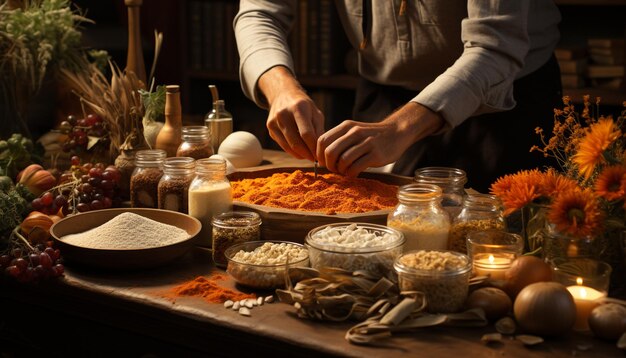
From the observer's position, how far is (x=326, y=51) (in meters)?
3.73

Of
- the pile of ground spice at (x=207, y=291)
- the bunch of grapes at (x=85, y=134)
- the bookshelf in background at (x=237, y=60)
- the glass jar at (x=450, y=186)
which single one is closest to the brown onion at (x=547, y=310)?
the glass jar at (x=450, y=186)

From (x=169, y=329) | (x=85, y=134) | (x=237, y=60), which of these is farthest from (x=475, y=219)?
(x=237, y=60)

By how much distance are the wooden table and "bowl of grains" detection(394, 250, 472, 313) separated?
49 mm

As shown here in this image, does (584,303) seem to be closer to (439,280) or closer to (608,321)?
(608,321)

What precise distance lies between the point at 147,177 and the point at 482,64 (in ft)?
2.53

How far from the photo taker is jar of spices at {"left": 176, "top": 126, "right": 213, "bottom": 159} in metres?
1.98

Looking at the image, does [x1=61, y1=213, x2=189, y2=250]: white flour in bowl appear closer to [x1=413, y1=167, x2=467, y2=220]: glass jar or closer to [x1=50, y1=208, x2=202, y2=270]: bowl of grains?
[x1=50, y1=208, x2=202, y2=270]: bowl of grains

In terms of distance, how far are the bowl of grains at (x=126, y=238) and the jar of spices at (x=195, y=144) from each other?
10.7 inches

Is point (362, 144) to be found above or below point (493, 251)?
above

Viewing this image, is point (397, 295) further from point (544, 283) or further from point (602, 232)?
point (602, 232)

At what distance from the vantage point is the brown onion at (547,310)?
1.25 meters

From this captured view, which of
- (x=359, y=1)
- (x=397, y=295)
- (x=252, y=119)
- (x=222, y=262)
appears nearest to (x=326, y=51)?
(x=252, y=119)

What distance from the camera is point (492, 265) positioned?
1411 millimetres

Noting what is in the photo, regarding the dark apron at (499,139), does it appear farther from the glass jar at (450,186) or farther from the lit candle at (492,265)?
the lit candle at (492,265)
